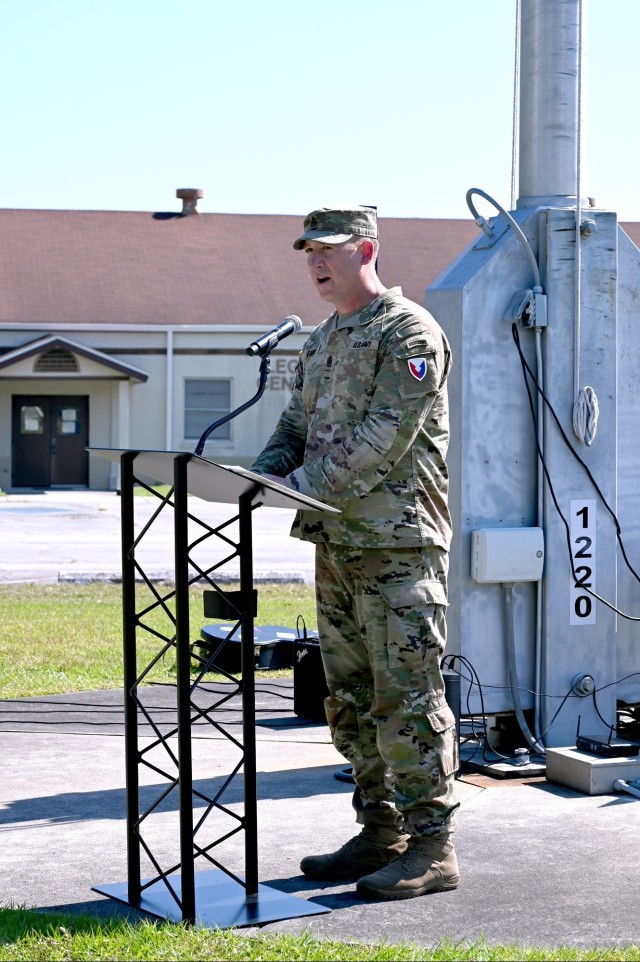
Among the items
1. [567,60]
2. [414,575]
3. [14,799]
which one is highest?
[567,60]

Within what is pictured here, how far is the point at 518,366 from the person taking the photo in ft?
21.5

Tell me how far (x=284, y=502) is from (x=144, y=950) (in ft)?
4.41

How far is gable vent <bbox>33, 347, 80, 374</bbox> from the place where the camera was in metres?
30.3

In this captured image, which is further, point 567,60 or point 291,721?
point 291,721

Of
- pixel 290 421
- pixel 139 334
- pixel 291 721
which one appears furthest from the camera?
pixel 139 334

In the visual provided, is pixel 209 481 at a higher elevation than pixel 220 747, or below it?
higher

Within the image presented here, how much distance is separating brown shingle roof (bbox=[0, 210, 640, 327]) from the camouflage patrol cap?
84.6 ft

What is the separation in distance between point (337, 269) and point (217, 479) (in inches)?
37.4

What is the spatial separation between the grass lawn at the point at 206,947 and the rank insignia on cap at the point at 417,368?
1723 mm

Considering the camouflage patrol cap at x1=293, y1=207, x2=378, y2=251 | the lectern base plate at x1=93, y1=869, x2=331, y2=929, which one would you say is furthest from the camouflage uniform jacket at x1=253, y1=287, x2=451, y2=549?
the lectern base plate at x1=93, y1=869, x2=331, y2=929

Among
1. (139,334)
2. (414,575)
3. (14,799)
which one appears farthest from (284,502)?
(139,334)

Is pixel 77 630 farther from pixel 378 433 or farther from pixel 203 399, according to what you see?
pixel 203 399

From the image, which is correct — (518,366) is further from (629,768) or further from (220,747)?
(220,747)

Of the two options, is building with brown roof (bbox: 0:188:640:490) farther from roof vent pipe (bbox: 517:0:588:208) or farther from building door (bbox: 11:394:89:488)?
roof vent pipe (bbox: 517:0:588:208)
